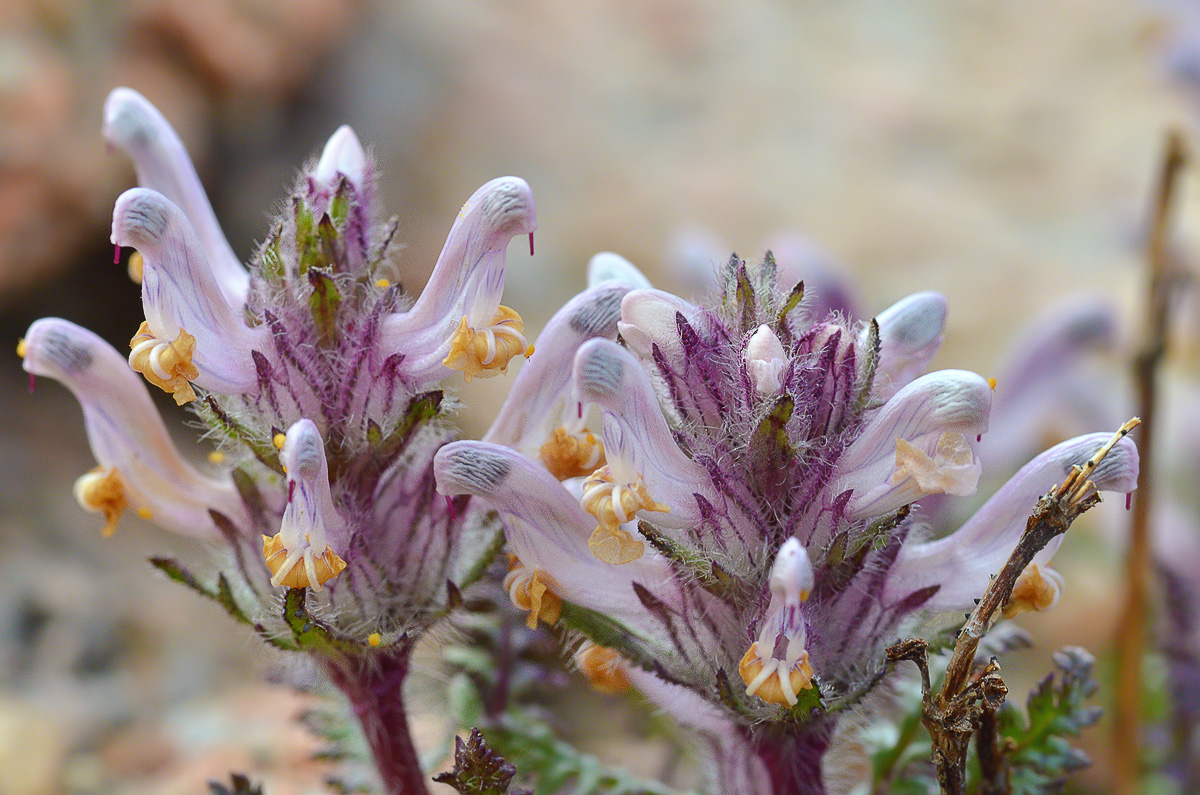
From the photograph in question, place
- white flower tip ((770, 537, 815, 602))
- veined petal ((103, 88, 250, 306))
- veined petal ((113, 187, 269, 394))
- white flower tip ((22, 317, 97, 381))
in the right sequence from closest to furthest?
white flower tip ((770, 537, 815, 602)) < veined petal ((113, 187, 269, 394)) < white flower tip ((22, 317, 97, 381)) < veined petal ((103, 88, 250, 306))

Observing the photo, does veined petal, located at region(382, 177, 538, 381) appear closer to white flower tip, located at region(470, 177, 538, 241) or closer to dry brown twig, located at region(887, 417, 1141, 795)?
white flower tip, located at region(470, 177, 538, 241)

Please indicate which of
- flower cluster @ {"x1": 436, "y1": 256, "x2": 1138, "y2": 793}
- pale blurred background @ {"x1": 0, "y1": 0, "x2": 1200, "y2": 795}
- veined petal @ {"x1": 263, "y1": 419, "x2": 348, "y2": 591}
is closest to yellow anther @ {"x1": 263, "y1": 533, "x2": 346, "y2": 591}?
veined petal @ {"x1": 263, "y1": 419, "x2": 348, "y2": 591}

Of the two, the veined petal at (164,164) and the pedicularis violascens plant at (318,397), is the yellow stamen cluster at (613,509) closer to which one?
the pedicularis violascens plant at (318,397)

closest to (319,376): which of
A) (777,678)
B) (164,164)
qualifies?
(164,164)

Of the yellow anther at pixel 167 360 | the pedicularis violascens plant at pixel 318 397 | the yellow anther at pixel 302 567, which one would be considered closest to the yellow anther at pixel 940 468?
the pedicularis violascens plant at pixel 318 397

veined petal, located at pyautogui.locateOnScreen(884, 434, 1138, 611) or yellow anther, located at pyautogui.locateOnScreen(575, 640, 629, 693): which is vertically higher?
veined petal, located at pyautogui.locateOnScreen(884, 434, 1138, 611)
